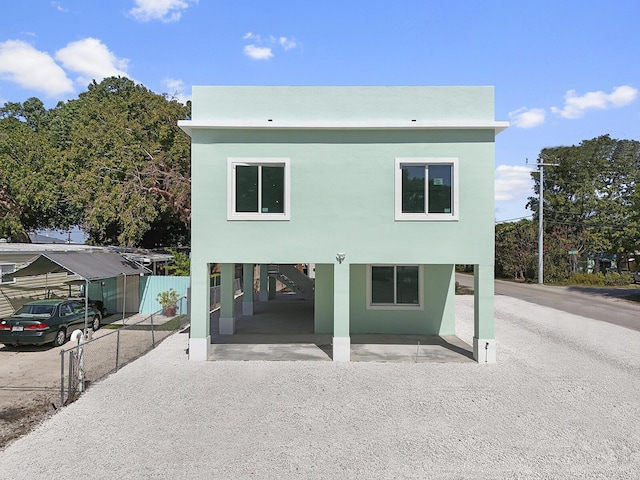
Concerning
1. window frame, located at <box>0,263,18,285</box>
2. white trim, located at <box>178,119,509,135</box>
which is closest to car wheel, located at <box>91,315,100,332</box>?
window frame, located at <box>0,263,18,285</box>

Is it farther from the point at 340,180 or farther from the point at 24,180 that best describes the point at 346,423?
the point at 24,180

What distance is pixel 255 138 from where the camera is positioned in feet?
39.8

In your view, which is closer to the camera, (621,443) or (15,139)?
(621,443)

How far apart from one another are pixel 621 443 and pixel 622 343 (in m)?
9.21

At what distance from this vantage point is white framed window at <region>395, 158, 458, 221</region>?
39.3 feet

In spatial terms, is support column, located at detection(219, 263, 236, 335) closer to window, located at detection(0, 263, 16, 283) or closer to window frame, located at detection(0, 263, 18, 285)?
window frame, located at detection(0, 263, 18, 285)

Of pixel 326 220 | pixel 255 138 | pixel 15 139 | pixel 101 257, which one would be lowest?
pixel 101 257

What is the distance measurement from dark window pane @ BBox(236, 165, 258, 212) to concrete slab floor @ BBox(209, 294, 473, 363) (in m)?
4.18

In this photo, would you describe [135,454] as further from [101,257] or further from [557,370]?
[101,257]

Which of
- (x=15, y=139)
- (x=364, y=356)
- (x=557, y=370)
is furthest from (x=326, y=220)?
(x=15, y=139)

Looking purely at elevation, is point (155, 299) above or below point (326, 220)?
below

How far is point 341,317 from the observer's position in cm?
1196

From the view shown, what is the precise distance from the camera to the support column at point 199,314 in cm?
1178

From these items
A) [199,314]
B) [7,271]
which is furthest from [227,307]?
[7,271]
